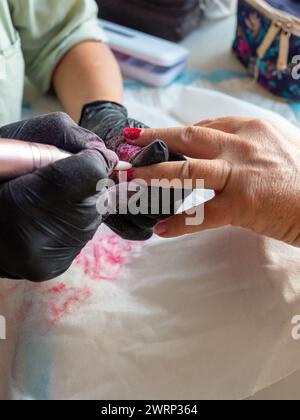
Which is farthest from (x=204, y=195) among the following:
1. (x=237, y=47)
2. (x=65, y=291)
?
(x=237, y=47)

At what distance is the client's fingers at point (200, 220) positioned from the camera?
1.57 feet

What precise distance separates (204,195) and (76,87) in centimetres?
25

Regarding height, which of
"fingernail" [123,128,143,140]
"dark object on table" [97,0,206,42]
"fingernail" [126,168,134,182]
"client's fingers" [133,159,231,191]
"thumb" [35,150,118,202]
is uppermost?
"thumb" [35,150,118,202]

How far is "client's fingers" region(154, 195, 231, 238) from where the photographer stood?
477 millimetres

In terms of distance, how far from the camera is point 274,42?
74cm

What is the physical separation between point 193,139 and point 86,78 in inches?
10.1

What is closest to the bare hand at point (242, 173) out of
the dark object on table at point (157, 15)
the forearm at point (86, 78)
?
the forearm at point (86, 78)

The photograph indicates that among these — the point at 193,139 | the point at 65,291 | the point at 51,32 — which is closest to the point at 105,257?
the point at 65,291

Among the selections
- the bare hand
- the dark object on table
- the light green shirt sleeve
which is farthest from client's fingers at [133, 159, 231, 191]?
the dark object on table

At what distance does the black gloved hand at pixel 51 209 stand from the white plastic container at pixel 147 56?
15.4 inches

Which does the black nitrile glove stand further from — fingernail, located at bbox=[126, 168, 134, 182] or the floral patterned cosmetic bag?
the floral patterned cosmetic bag

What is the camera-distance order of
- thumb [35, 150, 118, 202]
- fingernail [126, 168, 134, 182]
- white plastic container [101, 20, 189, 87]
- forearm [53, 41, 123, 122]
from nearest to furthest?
1. thumb [35, 150, 118, 202]
2. fingernail [126, 168, 134, 182]
3. forearm [53, 41, 123, 122]
4. white plastic container [101, 20, 189, 87]

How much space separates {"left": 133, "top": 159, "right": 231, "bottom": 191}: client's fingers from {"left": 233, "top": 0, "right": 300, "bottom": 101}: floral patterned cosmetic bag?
0.34 meters
